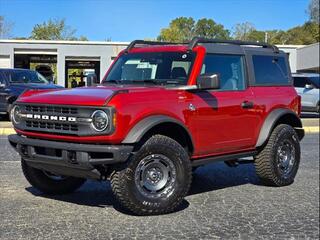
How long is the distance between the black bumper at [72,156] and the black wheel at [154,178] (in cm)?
23

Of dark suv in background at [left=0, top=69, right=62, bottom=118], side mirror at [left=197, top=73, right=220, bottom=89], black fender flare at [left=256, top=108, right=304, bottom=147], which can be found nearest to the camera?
side mirror at [left=197, top=73, right=220, bottom=89]

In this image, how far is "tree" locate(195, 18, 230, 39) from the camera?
303 ft

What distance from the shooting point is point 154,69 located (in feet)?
22.0

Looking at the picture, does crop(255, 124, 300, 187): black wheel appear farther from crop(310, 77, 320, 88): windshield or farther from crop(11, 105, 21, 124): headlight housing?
crop(310, 77, 320, 88): windshield

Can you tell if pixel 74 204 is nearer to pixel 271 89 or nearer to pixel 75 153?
Result: pixel 75 153

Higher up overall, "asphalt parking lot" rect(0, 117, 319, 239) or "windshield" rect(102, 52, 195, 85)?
"windshield" rect(102, 52, 195, 85)

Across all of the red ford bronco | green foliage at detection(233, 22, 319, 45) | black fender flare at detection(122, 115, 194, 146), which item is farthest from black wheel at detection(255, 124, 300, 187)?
green foliage at detection(233, 22, 319, 45)

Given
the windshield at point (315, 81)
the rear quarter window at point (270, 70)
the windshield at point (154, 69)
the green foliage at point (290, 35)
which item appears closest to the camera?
the windshield at point (154, 69)

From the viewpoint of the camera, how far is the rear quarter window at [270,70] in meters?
7.37

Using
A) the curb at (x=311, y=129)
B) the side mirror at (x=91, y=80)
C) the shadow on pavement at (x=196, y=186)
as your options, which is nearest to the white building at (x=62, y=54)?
the curb at (x=311, y=129)

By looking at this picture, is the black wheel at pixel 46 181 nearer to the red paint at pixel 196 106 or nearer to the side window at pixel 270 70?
the red paint at pixel 196 106

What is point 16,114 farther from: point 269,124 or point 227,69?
point 269,124

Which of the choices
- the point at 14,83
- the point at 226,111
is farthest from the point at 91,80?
the point at 14,83

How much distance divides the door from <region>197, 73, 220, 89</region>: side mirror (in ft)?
0.60
